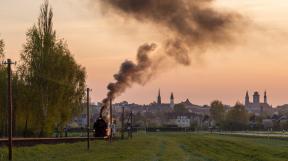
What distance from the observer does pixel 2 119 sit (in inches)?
4535

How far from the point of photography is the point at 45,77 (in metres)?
108

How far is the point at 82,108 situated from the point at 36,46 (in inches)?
612

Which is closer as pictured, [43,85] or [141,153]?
[141,153]

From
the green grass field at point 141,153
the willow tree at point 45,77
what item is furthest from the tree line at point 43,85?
the green grass field at point 141,153

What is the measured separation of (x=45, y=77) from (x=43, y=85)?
1.41 m

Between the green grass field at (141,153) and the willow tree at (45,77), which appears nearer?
the green grass field at (141,153)

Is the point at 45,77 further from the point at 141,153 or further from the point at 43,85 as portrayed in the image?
the point at 141,153

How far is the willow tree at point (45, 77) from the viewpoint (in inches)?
4203

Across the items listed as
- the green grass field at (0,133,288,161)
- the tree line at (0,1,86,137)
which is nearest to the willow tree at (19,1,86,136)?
the tree line at (0,1,86,137)

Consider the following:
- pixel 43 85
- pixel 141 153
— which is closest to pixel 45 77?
pixel 43 85

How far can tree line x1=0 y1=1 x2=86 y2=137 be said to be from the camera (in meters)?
107

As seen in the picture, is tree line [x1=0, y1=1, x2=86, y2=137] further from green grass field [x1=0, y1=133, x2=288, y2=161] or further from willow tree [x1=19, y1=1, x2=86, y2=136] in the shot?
green grass field [x1=0, y1=133, x2=288, y2=161]

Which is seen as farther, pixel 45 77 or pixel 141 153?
pixel 45 77

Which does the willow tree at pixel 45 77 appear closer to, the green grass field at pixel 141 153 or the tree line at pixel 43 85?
the tree line at pixel 43 85
